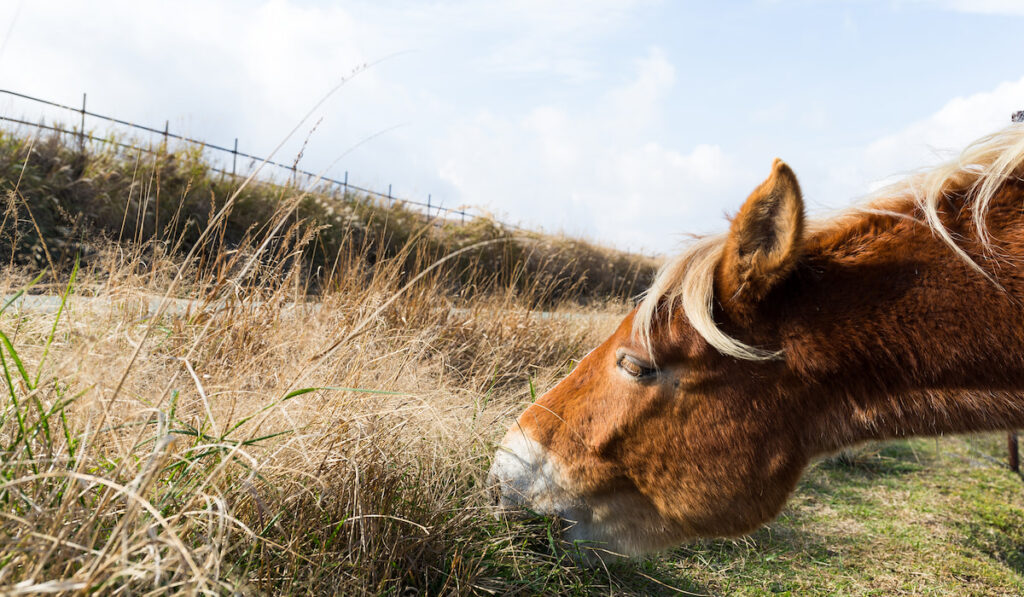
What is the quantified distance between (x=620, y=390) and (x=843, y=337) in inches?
24.2

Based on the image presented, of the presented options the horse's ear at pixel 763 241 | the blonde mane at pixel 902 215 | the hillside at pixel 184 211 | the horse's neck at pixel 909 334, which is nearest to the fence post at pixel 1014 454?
the hillside at pixel 184 211

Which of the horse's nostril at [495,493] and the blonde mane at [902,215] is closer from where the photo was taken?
the blonde mane at [902,215]

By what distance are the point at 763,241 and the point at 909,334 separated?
44cm

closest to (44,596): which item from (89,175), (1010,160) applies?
(1010,160)

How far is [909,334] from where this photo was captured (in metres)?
1.51

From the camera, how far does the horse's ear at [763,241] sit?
1.42m

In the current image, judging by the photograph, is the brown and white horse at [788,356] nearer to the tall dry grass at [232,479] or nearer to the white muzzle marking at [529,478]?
the white muzzle marking at [529,478]

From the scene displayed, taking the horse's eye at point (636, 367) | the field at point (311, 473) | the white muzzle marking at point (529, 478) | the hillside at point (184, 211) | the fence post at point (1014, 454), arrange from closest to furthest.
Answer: the field at point (311, 473) → the horse's eye at point (636, 367) → the white muzzle marking at point (529, 478) → the fence post at point (1014, 454) → the hillside at point (184, 211)

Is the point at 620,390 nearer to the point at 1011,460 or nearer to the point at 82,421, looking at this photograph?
the point at 82,421

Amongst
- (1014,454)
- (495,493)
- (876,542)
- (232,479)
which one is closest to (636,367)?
(495,493)

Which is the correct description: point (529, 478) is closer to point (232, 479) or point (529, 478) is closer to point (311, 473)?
point (311, 473)

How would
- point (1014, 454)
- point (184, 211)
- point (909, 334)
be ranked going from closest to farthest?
1. point (909, 334)
2. point (1014, 454)
3. point (184, 211)

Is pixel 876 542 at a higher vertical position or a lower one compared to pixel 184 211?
lower

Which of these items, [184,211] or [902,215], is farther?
[184,211]
